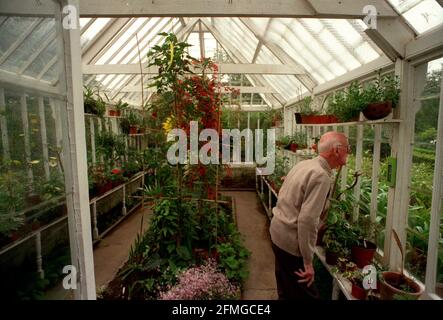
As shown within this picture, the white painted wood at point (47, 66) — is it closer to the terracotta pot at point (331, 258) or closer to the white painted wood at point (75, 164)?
the white painted wood at point (75, 164)

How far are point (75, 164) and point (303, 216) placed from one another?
60.8 inches

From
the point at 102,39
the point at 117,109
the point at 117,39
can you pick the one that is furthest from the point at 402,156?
the point at 117,109

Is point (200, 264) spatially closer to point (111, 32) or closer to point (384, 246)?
point (384, 246)

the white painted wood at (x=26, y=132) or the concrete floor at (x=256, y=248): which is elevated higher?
the white painted wood at (x=26, y=132)

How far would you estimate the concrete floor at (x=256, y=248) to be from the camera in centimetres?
319

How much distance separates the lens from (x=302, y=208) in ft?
6.50

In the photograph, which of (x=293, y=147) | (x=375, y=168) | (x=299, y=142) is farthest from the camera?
(x=299, y=142)

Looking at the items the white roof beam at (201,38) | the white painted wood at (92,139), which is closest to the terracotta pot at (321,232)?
the white painted wood at (92,139)

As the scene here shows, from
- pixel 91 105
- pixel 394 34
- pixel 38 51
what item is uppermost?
pixel 394 34

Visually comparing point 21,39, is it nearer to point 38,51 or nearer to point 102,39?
point 38,51

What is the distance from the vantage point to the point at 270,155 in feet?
24.1

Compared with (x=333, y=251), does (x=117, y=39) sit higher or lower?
higher

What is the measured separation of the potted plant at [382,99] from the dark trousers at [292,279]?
4.54 ft

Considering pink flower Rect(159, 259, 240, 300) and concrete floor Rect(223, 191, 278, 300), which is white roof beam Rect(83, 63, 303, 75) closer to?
concrete floor Rect(223, 191, 278, 300)
